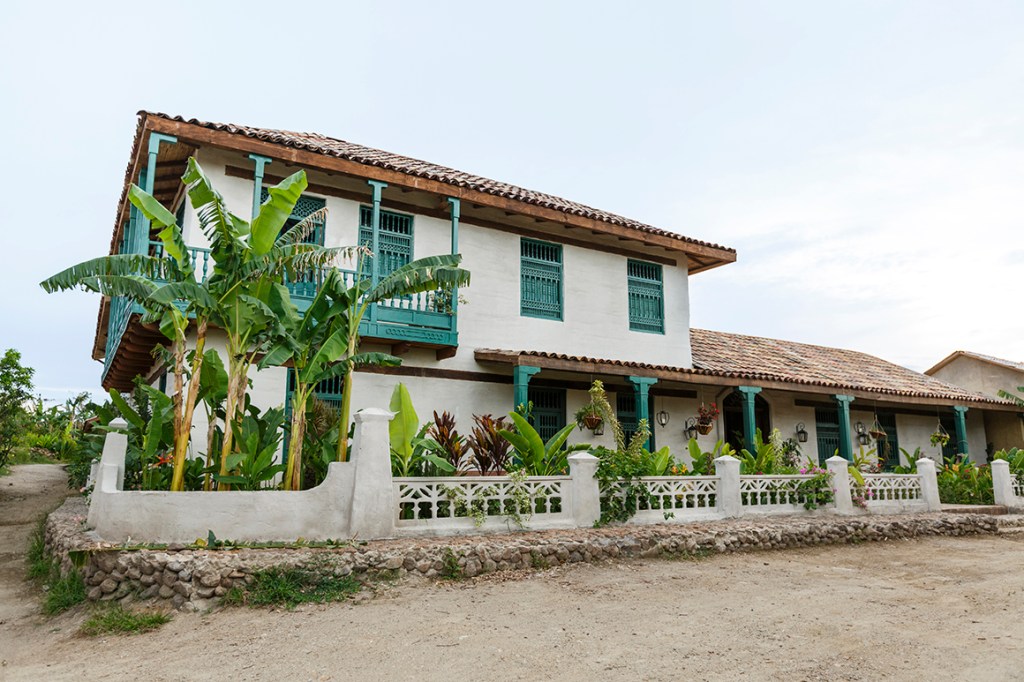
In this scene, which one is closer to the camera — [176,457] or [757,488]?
[176,457]

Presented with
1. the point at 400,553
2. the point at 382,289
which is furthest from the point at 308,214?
the point at 400,553

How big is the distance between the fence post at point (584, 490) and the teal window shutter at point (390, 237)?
4.74 meters

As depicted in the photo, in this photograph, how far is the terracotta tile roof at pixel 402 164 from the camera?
990 cm

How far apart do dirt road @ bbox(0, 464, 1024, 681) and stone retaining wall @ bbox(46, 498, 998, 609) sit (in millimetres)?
219

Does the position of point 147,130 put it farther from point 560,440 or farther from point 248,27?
point 560,440

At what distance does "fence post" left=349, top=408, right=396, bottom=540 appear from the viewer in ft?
23.0

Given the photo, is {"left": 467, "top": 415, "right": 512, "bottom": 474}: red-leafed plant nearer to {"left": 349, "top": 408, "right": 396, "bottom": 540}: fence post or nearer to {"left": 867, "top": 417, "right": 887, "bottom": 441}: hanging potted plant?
{"left": 349, "top": 408, "right": 396, "bottom": 540}: fence post

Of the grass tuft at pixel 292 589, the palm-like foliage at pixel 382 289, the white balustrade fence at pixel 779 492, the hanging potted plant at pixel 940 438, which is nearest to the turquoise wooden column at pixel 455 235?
the palm-like foliage at pixel 382 289

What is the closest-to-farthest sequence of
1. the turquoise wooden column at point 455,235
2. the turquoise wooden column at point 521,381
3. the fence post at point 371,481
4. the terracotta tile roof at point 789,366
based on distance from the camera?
the fence post at point 371,481
the turquoise wooden column at point 521,381
the turquoise wooden column at point 455,235
the terracotta tile roof at point 789,366

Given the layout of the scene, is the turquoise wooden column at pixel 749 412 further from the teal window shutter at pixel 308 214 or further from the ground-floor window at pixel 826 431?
the teal window shutter at pixel 308 214

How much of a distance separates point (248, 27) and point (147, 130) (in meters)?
2.06

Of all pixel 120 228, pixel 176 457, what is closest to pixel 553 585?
pixel 176 457

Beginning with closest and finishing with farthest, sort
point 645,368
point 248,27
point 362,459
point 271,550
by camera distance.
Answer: point 271,550 < point 362,459 < point 248,27 < point 645,368

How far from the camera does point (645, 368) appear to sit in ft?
39.9
